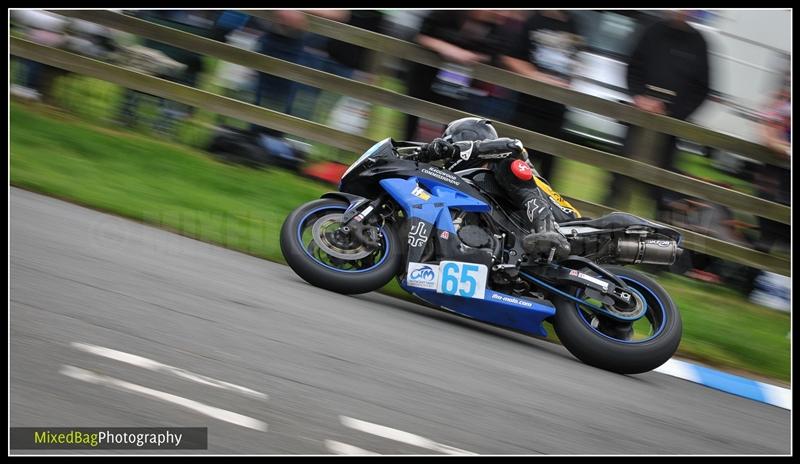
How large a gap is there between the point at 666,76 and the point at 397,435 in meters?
4.81

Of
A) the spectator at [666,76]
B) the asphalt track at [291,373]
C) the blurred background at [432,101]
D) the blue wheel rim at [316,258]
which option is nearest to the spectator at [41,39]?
the blurred background at [432,101]

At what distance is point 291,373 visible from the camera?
3971 millimetres

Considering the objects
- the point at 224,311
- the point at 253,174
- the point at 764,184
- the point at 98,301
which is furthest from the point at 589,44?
the point at 98,301

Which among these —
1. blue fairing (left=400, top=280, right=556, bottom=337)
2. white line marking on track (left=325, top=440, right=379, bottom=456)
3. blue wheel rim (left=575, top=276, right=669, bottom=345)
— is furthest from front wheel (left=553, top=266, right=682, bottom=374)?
white line marking on track (left=325, top=440, right=379, bottom=456)

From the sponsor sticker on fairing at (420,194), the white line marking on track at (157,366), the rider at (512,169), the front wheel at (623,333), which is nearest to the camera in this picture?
the white line marking on track at (157,366)

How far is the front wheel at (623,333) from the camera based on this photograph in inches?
203

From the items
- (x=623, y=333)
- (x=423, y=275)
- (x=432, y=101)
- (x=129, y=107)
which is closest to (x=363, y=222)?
(x=423, y=275)

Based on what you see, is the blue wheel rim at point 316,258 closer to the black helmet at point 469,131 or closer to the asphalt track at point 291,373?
the asphalt track at point 291,373

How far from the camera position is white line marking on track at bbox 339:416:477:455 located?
Result: 3.50m

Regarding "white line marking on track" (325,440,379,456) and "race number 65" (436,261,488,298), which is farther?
"race number 65" (436,261,488,298)

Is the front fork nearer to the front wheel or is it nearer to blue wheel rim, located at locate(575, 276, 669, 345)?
the front wheel

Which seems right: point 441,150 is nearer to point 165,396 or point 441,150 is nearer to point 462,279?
point 462,279

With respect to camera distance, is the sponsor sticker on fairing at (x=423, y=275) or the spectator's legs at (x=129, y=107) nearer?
the sponsor sticker on fairing at (x=423, y=275)

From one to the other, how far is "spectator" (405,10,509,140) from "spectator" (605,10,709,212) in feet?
3.83
